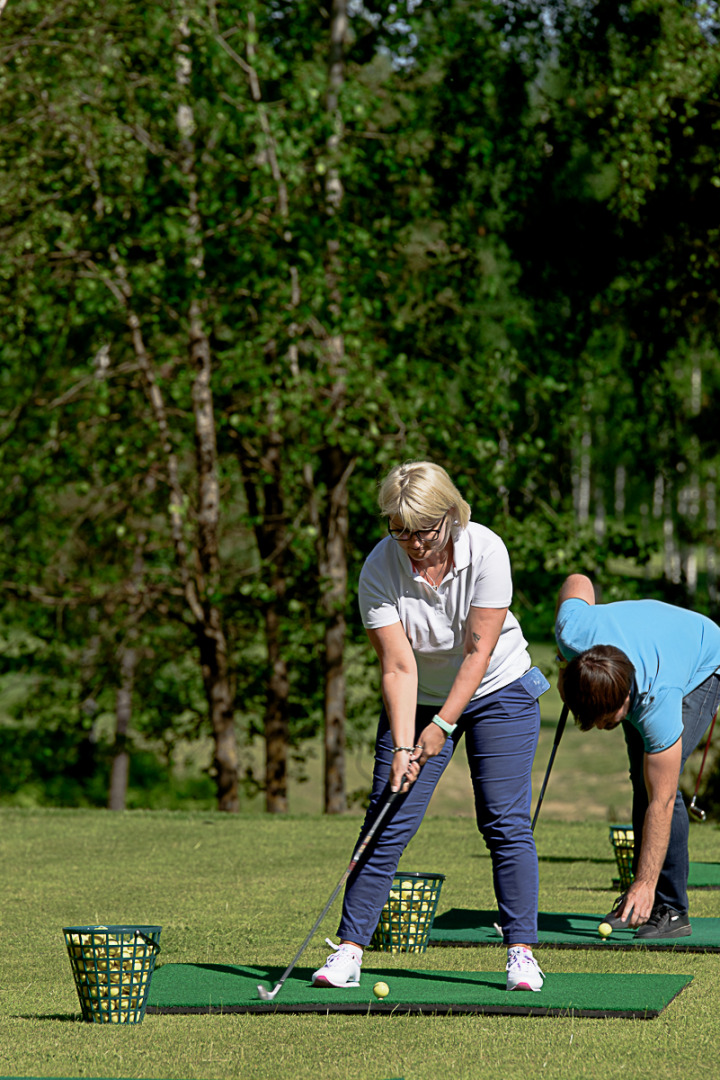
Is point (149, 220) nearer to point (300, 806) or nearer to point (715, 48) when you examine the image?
point (715, 48)

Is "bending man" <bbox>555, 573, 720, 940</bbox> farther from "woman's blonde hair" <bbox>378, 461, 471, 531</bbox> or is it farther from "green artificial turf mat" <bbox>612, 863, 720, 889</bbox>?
"green artificial turf mat" <bbox>612, 863, 720, 889</bbox>

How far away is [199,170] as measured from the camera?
37.3ft

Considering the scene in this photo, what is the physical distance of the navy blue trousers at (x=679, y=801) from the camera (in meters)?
4.73

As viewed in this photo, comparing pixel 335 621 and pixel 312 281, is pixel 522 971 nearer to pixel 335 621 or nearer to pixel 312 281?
pixel 312 281

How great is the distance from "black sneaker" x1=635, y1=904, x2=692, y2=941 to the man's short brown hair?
104 centimetres

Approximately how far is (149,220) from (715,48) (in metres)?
5.01

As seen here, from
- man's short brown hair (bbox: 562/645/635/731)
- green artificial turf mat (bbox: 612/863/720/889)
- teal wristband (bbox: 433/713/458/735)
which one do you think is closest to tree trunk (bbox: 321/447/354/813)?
green artificial turf mat (bbox: 612/863/720/889)

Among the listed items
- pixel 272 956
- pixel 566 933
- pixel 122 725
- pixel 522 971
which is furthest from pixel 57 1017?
pixel 122 725

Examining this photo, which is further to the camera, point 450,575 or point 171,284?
point 171,284

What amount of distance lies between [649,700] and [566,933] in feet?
3.45

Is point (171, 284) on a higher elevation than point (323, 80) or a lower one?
lower

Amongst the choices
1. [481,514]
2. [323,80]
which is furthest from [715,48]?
[481,514]

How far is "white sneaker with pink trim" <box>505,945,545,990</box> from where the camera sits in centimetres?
381

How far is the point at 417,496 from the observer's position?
3629mm
